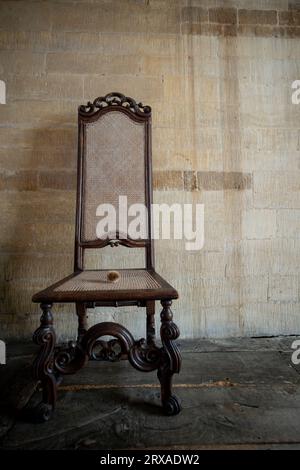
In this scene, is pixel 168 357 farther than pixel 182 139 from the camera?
No

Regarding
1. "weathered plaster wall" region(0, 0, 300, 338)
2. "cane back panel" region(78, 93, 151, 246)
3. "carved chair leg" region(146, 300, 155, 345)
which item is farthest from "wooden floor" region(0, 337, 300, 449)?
"cane back panel" region(78, 93, 151, 246)

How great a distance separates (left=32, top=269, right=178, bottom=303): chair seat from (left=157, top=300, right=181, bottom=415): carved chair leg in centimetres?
6

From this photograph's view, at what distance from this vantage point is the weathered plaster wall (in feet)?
6.77

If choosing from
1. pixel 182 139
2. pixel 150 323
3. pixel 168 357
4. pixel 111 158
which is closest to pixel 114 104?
pixel 111 158

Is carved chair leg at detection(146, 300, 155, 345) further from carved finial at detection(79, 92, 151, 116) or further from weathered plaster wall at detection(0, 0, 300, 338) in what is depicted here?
carved finial at detection(79, 92, 151, 116)

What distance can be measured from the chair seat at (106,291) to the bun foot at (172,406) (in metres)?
0.46

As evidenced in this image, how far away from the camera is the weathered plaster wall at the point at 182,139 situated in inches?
81.2

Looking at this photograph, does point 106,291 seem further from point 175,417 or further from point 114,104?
point 114,104

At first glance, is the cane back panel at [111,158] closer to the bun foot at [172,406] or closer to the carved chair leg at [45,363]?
the carved chair leg at [45,363]

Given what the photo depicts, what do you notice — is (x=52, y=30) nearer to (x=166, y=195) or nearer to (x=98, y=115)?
(x=98, y=115)

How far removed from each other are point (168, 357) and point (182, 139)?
1.53 m

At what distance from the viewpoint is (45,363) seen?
120cm

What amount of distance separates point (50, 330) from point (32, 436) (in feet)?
1.29

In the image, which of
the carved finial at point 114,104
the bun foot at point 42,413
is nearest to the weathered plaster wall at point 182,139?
the carved finial at point 114,104
